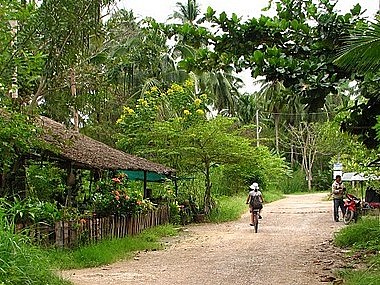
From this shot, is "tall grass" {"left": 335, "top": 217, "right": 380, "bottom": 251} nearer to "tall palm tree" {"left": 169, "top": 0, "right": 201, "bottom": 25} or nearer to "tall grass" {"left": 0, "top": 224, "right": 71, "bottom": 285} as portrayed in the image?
"tall grass" {"left": 0, "top": 224, "right": 71, "bottom": 285}

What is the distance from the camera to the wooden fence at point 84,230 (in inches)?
400

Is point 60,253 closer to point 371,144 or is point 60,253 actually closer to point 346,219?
point 371,144

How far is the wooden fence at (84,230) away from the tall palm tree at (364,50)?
202 inches

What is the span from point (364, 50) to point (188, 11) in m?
27.8

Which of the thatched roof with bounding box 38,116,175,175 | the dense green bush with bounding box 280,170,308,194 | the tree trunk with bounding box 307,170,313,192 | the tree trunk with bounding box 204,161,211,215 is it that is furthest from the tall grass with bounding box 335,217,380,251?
the tree trunk with bounding box 307,170,313,192

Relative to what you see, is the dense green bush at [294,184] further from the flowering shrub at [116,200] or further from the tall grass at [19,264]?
the tall grass at [19,264]

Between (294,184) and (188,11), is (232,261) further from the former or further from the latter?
(294,184)

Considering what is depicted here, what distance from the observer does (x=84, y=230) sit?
1130cm

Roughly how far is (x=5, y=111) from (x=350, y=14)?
18.5 ft

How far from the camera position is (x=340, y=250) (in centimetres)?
1163

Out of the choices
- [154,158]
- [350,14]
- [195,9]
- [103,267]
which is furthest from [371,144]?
[195,9]

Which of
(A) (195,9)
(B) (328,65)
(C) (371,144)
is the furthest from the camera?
(A) (195,9)

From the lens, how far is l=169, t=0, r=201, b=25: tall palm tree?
107 ft

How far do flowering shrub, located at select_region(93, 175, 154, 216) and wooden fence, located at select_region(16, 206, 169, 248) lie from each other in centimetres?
19
